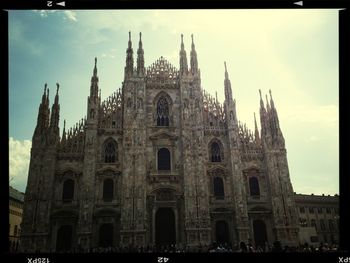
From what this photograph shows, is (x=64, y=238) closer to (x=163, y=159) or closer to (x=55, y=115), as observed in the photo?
(x=163, y=159)

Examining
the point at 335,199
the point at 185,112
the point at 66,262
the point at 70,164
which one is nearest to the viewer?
the point at 66,262

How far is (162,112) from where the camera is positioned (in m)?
31.6

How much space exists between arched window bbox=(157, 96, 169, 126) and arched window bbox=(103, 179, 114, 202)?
772 centimetres

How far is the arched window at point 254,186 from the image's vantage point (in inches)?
1158

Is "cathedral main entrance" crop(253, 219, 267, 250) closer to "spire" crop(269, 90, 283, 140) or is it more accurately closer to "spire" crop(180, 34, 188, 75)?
"spire" crop(269, 90, 283, 140)

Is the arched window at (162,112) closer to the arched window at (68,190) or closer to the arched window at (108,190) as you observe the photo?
the arched window at (108,190)

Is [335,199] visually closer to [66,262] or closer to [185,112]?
[185,112]

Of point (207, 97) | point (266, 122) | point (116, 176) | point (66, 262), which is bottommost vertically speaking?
point (66, 262)

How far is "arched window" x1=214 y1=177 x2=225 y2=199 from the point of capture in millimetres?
28906
